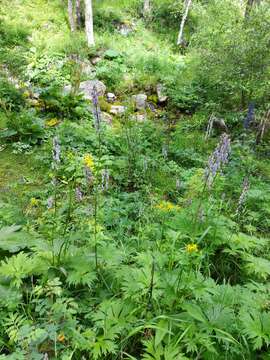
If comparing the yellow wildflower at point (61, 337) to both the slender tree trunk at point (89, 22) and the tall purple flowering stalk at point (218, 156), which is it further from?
the slender tree trunk at point (89, 22)

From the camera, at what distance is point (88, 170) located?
2115mm

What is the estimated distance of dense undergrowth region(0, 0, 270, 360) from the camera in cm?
193

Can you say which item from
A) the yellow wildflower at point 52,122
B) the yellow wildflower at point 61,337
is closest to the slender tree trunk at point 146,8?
the yellow wildflower at point 52,122

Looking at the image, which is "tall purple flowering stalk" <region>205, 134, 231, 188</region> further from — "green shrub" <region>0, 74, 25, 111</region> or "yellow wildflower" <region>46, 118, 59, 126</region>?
"green shrub" <region>0, 74, 25, 111</region>

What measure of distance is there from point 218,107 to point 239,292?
7.04 metres

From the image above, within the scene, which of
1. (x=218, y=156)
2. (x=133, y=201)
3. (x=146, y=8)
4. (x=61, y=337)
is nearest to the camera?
(x=61, y=337)

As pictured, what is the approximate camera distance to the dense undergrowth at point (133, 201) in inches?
76.2

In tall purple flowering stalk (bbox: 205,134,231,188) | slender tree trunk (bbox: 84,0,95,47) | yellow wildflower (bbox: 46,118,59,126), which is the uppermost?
slender tree trunk (bbox: 84,0,95,47)

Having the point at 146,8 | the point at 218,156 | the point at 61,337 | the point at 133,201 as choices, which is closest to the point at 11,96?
the point at 133,201

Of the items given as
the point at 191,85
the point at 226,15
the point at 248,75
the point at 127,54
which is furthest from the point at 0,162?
the point at 127,54

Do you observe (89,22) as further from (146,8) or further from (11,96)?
(11,96)

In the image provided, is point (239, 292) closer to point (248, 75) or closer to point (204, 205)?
point (204, 205)

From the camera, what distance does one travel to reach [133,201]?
4.36 m

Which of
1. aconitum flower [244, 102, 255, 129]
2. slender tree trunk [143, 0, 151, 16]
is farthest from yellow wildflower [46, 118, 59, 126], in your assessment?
slender tree trunk [143, 0, 151, 16]
